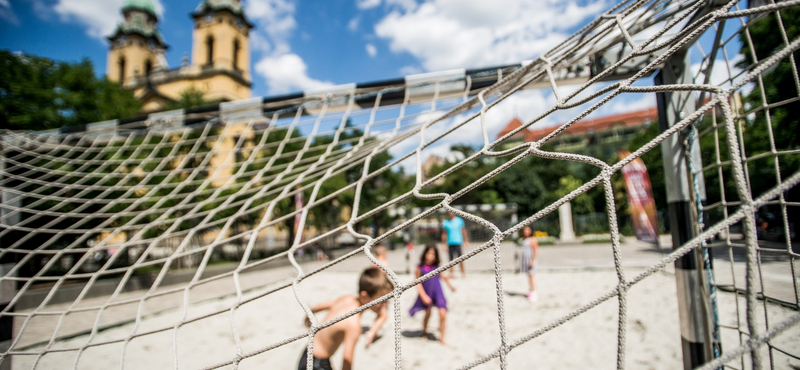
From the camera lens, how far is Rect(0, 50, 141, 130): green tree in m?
8.12

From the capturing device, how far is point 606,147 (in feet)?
157

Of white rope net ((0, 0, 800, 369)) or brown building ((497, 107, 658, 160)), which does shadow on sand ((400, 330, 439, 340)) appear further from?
brown building ((497, 107, 658, 160))

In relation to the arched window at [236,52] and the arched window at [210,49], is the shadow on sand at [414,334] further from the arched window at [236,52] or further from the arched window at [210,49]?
the arched window at [210,49]

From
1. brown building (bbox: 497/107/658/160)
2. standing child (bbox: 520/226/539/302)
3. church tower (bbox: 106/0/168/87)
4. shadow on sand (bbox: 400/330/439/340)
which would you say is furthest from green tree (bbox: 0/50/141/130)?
brown building (bbox: 497/107/658/160)

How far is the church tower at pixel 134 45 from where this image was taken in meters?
29.6

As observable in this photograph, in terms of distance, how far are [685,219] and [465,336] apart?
7.04ft

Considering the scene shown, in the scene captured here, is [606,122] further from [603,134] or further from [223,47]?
[223,47]

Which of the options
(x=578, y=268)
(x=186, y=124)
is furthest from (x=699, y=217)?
(x=578, y=268)

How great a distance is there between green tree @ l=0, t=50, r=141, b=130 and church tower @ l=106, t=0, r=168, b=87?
69.7ft

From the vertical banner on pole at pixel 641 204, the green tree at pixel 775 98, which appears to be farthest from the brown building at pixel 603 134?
the vertical banner on pole at pixel 641 204

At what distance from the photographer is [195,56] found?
2597 cm

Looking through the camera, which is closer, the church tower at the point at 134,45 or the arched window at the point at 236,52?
the arched window at the point at 236,52

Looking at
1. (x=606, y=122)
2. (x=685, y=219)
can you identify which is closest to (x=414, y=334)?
(x=685, y=219)

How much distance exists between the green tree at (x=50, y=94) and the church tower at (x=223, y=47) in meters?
12.7
